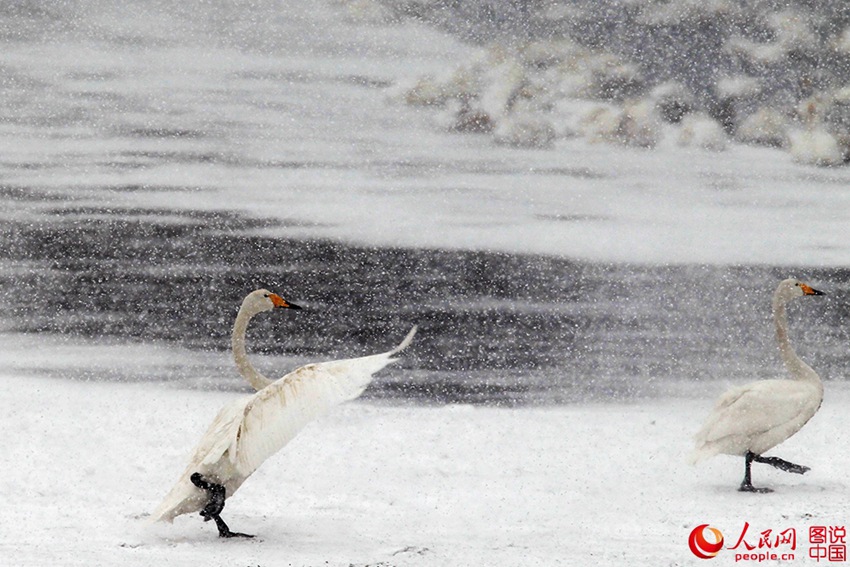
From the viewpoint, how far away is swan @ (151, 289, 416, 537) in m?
3.52

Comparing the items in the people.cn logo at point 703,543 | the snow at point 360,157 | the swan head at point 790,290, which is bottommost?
the people.cn logo at point 703,543

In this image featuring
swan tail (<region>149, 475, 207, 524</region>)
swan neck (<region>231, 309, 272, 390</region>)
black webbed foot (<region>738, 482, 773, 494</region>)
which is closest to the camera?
swan tail (<region>149, 475, 207, 524</region>)

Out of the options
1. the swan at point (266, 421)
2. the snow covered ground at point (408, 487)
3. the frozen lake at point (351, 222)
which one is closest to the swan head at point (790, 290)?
the snow covered ground at point (408, 487)

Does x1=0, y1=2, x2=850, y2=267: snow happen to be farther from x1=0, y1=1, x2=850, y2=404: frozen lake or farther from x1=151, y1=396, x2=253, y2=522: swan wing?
x1=151, y1=396, x2=253, y2=522: swan wing

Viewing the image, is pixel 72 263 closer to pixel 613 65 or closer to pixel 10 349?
pixel 10 349

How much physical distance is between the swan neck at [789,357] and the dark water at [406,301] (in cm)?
247

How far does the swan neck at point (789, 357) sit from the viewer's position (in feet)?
15.6

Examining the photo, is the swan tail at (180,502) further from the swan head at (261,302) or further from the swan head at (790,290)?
the swan head at (790,290)

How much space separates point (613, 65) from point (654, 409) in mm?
3884

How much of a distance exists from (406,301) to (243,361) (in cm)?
413

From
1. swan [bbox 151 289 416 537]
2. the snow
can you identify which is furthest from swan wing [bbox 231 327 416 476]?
the snow

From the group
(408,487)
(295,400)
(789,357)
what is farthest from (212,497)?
(789,357)

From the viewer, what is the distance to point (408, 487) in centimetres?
490

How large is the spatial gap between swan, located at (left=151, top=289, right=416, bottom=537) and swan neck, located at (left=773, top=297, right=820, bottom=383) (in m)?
2.14
